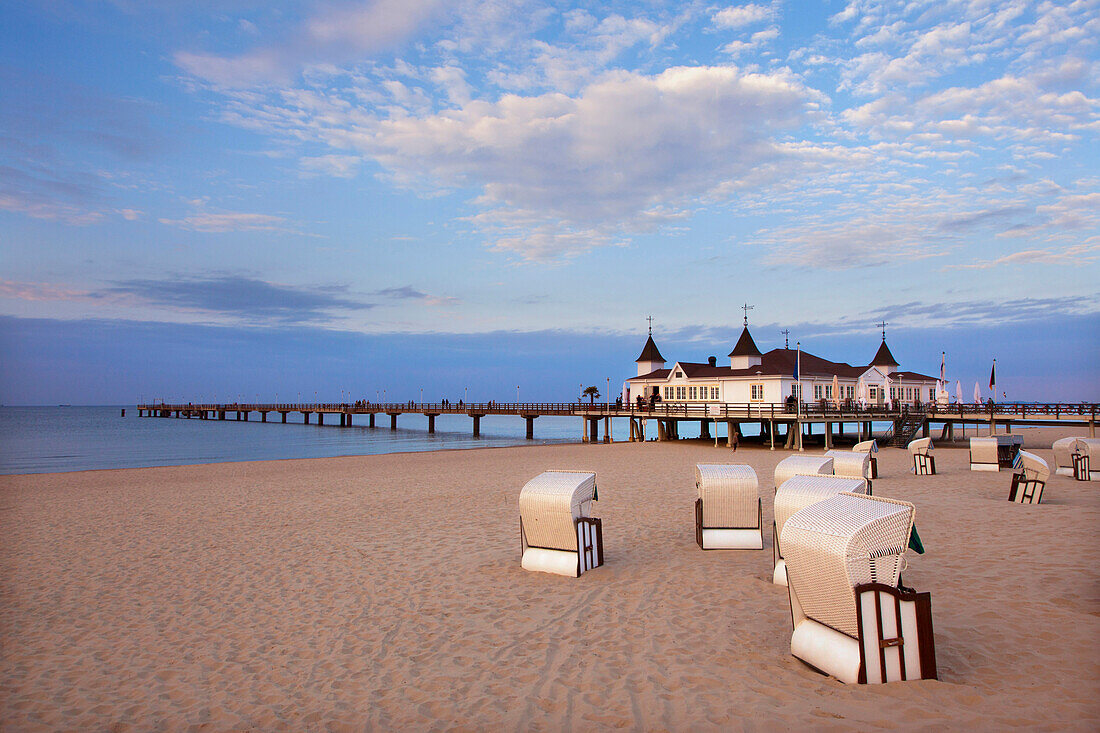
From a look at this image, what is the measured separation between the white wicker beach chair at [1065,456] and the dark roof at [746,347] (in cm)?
2322

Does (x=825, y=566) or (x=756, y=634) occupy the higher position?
(x=825, y=566)

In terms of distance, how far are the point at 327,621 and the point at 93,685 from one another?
7.30 ft

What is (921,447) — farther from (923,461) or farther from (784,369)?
(784,369)

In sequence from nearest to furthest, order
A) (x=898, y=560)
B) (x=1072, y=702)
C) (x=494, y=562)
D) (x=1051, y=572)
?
1. (x=1072, y=702)
2. (x=898, y=560)
3. (x=1051, y=572)
4. (x=494, y=562)

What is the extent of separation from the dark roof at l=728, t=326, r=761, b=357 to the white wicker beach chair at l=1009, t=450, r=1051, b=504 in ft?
92.1

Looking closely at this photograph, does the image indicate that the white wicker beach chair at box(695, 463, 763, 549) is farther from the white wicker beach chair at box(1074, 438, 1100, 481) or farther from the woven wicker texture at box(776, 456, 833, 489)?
the white wicker beach chair at box(1074, 438, 1100, 481)

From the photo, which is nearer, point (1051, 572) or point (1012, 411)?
point (1051, 572)

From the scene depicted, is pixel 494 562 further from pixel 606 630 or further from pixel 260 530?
pixel 260 530

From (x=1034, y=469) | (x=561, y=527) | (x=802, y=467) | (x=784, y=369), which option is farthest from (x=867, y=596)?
(x=784, y=369)

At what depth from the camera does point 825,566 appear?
5.22m

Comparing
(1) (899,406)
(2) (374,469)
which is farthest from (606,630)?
(1) (899,406)

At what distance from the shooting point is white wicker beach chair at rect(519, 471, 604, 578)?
906cm

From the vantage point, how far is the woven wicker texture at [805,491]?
293 inches

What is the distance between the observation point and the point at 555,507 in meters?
9.10
